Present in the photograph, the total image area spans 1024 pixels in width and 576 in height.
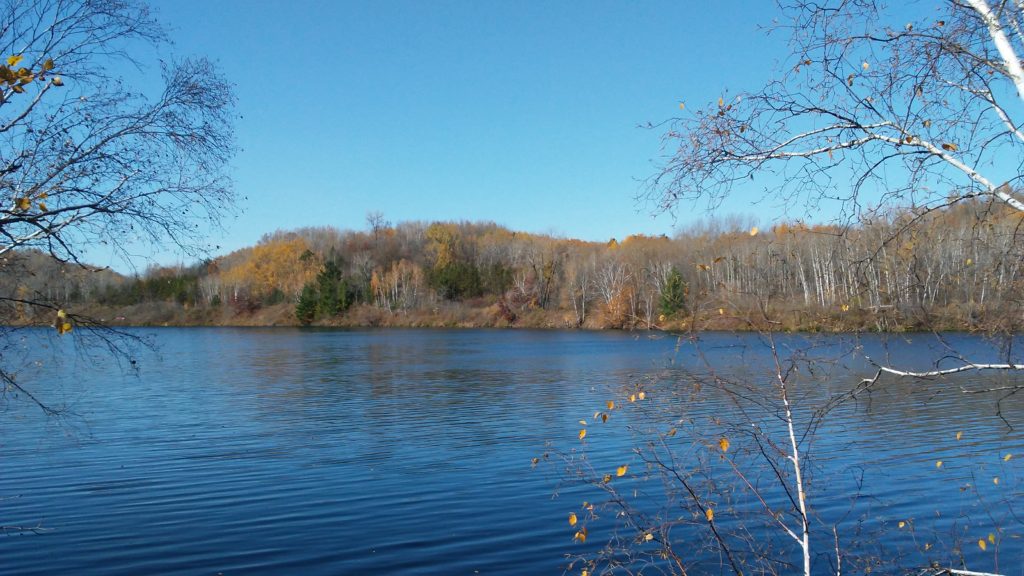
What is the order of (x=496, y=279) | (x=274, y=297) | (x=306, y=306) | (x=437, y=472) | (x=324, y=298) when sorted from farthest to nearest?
(x=274, y=297)
(x=496, y=279)
(x=324, y=298)
(x=306, y=306)
(x=437, y=472)

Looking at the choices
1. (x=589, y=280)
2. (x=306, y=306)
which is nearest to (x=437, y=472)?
(x=589, y=280)

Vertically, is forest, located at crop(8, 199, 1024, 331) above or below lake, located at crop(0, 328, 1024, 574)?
above

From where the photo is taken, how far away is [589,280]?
83125 mm

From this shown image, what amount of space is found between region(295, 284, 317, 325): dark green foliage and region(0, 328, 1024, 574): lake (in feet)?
222

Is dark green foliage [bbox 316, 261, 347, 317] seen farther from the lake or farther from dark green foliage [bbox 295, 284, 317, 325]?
the lake

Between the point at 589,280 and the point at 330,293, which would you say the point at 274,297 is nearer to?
the point at 330,293

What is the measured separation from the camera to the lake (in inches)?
341

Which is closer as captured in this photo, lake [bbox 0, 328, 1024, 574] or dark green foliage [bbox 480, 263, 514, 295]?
lake [bbox 0, 328, 1024, 574]

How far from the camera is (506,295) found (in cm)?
9281

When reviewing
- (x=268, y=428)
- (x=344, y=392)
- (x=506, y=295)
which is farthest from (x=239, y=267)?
(x=268, y=428)

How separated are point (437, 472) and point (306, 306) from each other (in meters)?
83.0

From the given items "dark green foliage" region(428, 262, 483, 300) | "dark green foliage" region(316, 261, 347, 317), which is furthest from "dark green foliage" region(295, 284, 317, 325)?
"dark green foliage" region(428, 262, 483, 300)

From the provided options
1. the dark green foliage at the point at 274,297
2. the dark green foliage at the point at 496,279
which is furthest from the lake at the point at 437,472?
the dark green foliage at the point at 274,297

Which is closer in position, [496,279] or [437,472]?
[437,472]
